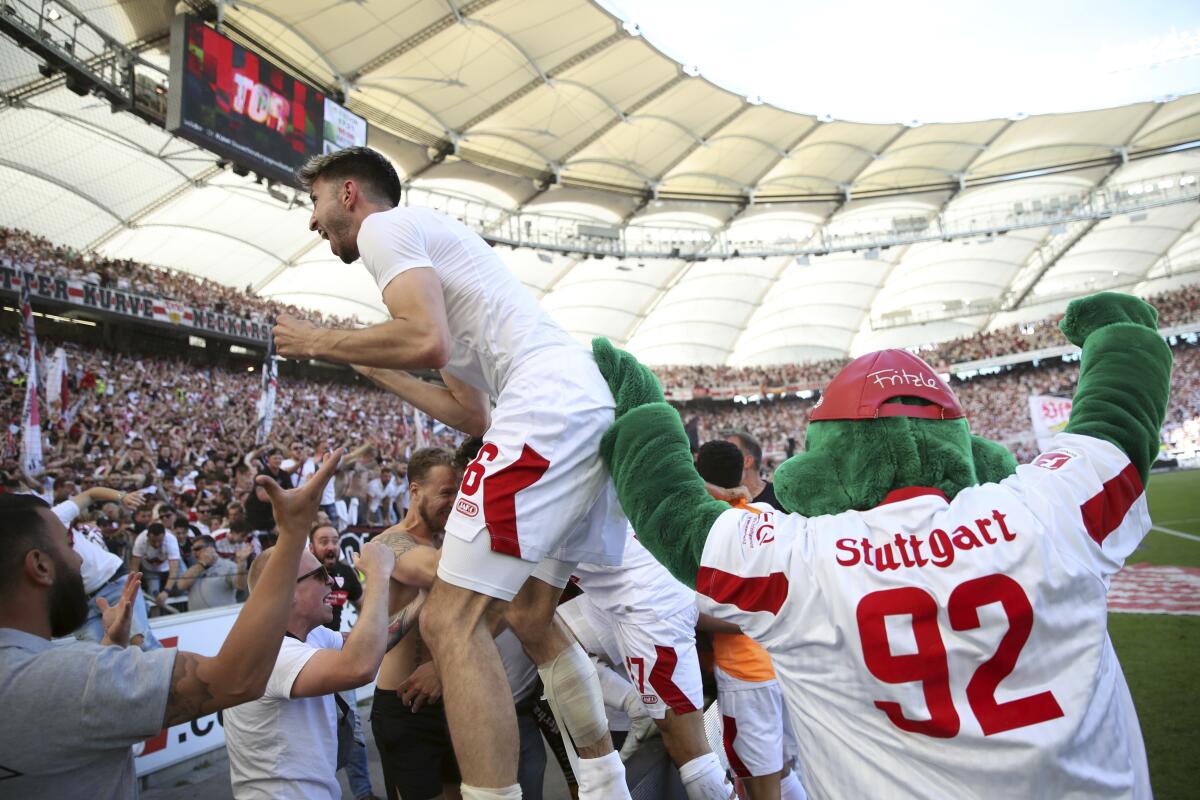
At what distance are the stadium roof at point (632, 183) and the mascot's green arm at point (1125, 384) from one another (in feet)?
55.2

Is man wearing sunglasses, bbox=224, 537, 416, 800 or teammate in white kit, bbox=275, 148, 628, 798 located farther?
man wearing sunglasses, bbox=224, 537, 416, 800

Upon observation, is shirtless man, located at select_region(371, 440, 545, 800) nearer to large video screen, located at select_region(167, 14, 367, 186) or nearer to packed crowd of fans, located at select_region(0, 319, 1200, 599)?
packed crowd of fans, located at select_region(0, 319, 1200, 599)

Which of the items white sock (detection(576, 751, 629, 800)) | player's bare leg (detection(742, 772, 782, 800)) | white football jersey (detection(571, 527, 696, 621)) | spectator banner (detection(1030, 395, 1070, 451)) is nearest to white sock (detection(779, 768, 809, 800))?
player's bare leg (detection(742, 772, 782, 800))

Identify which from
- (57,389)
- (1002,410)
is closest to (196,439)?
(57,389)

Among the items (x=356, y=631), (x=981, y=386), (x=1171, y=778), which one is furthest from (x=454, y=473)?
(x=981, y=386)

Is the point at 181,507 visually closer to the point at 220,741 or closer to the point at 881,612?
the point at 220,741

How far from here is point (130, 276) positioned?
18953 millimetres

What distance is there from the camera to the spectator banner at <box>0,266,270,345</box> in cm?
1605

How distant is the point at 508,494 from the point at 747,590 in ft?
2.53

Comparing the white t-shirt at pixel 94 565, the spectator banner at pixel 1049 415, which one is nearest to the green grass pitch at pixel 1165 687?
the white t-shirt at pixel 94 565

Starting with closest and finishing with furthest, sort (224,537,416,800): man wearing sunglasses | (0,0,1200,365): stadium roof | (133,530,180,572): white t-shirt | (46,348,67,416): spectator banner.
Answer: (224,537,416,800): man wearing sunglasses < (133,530,180,572): white t-shirt < (46,348,67,416): spectator banner < (0,0,1200,365): stadium roof

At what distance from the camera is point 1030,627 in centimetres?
129

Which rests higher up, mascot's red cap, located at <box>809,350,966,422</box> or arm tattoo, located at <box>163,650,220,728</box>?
mascot's red cap, located at <box>809,350,966,422</box>

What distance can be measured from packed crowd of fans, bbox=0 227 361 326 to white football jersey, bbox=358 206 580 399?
13.0 m
